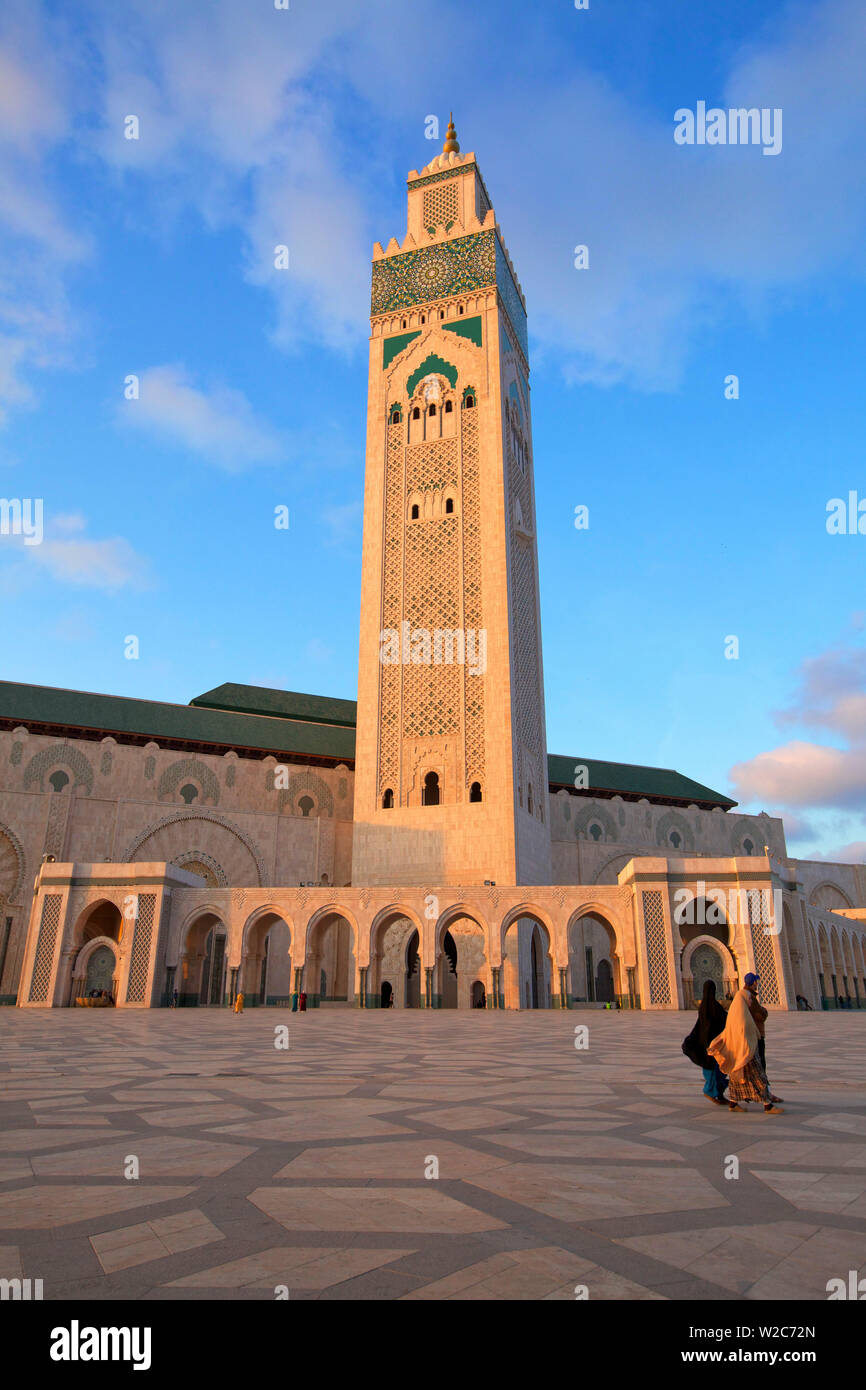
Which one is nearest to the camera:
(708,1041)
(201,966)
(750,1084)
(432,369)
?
(750,1084)

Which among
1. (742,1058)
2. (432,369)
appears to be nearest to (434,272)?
(432,369)

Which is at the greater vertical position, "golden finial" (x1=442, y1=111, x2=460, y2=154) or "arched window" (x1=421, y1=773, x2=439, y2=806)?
"golden finial" (x1=442, y1=111, x2=460, y2=154)

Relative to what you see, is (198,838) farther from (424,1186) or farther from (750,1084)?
(424,1186)

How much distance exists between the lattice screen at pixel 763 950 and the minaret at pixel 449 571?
6591 millimetres

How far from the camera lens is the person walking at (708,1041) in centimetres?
535

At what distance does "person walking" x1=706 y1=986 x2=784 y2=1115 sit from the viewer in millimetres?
5094

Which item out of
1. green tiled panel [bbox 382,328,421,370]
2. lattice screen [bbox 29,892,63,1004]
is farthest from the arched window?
green tiled panel [bbox 382,328,421,370]

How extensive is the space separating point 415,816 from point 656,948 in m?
8.32

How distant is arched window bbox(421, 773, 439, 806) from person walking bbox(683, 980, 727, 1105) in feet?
69.3

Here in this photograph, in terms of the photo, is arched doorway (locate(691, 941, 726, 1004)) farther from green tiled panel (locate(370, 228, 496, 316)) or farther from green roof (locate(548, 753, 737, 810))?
green tiled panel (locate(370, 228, 496, 316))

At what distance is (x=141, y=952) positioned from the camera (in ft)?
76.1

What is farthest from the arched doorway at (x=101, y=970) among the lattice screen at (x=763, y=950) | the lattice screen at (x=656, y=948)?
the lattice screen at (x=763, y=950)
